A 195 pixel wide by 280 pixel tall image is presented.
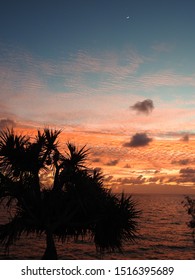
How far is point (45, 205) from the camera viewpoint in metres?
16.6

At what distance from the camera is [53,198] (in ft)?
54.6

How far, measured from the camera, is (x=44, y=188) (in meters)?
18.8

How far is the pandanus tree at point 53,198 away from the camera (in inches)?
636

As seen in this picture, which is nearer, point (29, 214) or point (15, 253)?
point (29, 214)

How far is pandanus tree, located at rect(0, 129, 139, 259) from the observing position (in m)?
16.2

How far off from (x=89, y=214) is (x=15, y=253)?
33.7 meters
